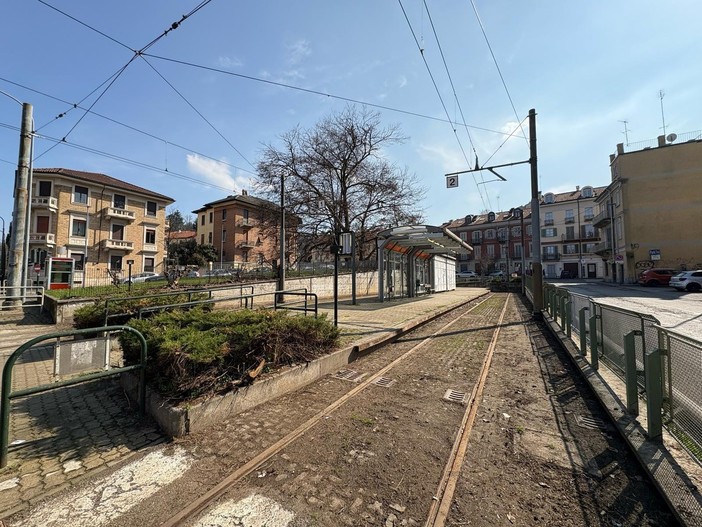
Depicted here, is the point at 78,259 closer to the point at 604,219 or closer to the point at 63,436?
the point at 63,436

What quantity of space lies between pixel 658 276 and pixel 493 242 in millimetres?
40062

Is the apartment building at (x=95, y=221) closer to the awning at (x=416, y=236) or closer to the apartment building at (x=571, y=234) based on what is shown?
the awning at (x=416, y=236)

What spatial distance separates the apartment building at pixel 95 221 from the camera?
32312 millimetres

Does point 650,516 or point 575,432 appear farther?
point 575,432

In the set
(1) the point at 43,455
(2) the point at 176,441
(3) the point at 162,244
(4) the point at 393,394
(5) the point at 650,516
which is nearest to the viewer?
(5) the point at 650,516

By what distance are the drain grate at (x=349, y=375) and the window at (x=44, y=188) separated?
4176 cm

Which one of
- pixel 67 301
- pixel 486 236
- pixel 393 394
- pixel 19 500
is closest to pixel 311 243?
pixel 67 301

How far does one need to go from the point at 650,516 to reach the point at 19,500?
472 cm

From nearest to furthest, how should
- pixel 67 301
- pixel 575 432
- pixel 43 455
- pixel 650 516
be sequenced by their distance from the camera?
pixel 650 516
pixel 43 455
pixel 575 432
pixel 67 301

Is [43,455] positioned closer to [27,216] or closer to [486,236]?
[27,216]

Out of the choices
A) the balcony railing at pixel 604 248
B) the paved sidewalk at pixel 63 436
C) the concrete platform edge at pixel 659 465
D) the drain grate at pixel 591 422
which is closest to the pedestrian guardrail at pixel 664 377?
the concrete platform edge at pixel 659 465

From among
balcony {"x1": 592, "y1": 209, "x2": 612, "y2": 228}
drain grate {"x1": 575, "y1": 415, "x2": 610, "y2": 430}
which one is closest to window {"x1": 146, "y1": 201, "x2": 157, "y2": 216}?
drain grate {"x1": 575, "y1": 415, "x2": 610, "y2": 430}

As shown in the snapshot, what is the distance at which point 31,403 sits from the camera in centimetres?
429

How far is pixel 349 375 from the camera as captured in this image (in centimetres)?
562
